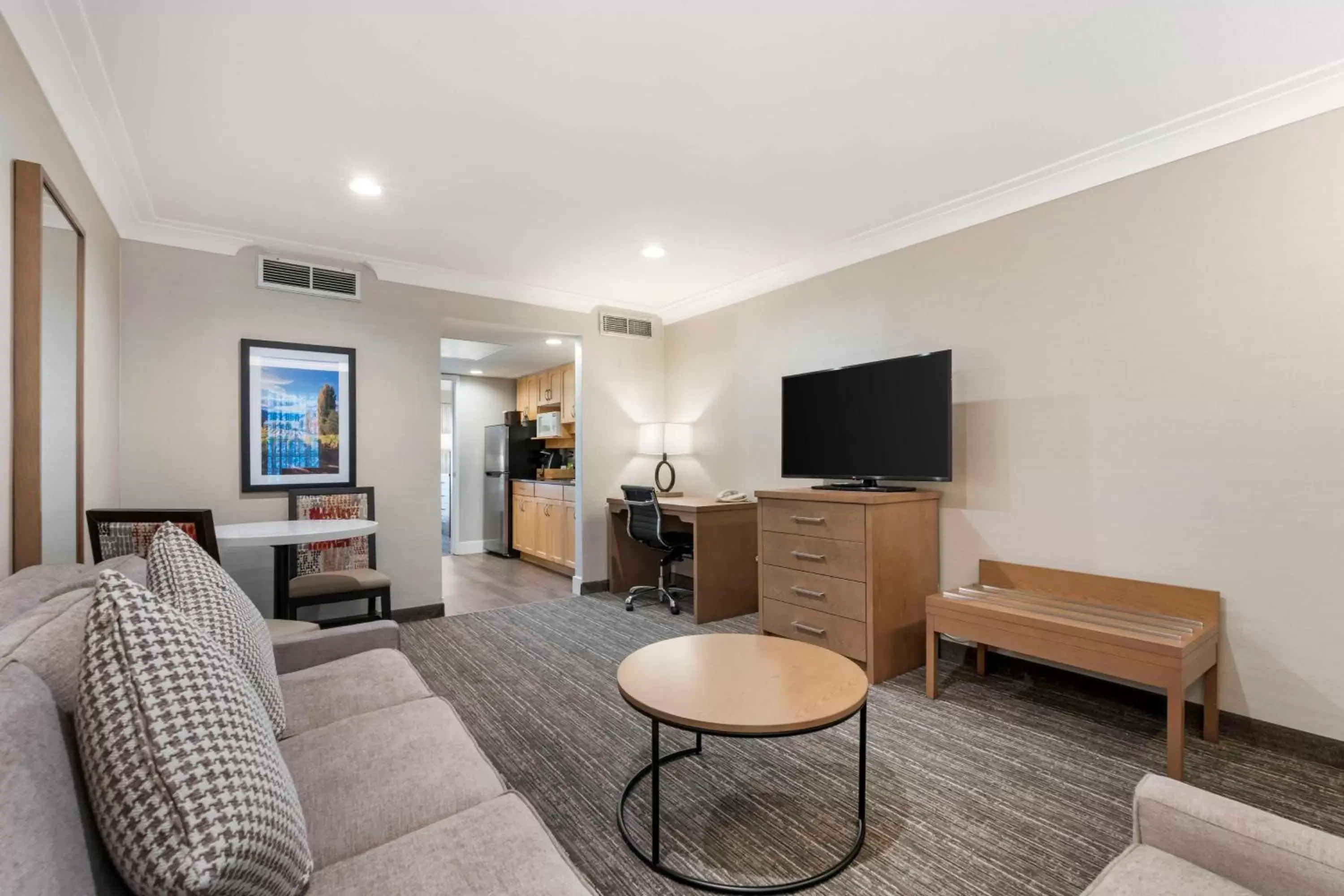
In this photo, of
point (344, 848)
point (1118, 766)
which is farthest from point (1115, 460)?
point (344, 848)

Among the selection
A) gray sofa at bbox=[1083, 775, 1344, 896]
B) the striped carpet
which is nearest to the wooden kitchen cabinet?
the striped carpet

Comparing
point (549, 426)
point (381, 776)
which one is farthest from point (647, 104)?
point (549, 426)

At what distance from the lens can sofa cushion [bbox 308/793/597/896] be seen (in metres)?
0.97

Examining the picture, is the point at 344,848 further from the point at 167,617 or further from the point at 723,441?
the point at 723,441

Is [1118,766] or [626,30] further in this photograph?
[1118,766]

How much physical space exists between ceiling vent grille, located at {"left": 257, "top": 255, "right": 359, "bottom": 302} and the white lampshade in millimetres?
2385

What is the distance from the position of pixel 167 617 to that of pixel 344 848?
0.56 meters

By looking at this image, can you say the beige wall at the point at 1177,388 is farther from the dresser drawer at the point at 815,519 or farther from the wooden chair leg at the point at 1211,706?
the dresser drawer at the point at 815,519

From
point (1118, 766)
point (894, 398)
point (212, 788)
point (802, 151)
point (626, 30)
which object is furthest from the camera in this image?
point (894, 398)

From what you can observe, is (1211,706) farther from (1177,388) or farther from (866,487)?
(866,487)

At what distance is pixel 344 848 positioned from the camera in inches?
44.2

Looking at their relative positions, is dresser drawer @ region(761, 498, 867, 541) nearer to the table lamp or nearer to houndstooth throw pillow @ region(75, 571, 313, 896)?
the table lamp

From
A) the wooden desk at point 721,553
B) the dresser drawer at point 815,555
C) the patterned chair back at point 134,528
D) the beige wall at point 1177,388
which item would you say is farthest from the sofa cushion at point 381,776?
the beige wall at point 1177,388

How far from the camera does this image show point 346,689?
1.83 m
